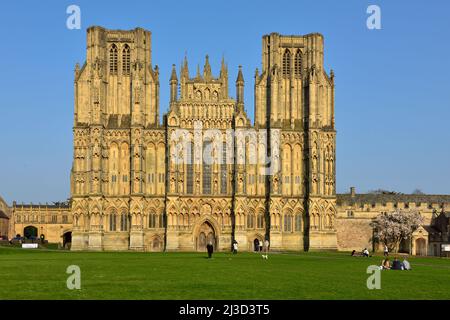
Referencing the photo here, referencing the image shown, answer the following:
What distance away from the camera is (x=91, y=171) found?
99.3 meters

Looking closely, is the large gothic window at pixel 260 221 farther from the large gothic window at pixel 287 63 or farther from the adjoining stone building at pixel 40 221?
the adjoining stone building at pixel 40 221

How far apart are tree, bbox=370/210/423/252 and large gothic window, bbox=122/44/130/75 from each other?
41.8 metres

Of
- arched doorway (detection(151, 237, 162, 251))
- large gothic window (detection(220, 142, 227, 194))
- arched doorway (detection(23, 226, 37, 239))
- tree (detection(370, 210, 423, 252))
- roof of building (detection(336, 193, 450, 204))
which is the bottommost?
arched doorway (detection(23, 226, 37, 239))

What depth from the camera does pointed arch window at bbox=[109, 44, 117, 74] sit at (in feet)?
341

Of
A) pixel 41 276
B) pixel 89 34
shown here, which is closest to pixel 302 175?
pixel 89 34

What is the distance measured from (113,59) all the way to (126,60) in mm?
1756

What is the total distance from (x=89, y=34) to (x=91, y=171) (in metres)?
18.6

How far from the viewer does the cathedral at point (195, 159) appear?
10025cm

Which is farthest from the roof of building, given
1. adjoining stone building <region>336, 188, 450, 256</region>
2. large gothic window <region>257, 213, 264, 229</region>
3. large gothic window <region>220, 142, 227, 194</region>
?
large gothic window <region>220, 142, 227, 194</region>

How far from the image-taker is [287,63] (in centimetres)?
10544

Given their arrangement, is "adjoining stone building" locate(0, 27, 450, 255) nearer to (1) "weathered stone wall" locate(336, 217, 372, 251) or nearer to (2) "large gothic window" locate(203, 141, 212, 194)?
(2) "large gothic window" locate(203, 141, 212, 194)

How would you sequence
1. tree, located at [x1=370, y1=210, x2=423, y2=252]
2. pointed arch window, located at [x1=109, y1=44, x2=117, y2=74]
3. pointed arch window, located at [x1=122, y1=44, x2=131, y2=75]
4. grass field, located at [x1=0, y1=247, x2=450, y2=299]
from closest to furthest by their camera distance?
grass field, located at [x1=0, y1=247, x2=450, y2=299] → pointed arch window, located at [x1=122, y1=44, x2=131, y2=75] → pointed arch window, located at [x1=109, y1=44, x2=117, y2=74] → tree, located at [x1=370, y1=210, x2=423, y2=252]
